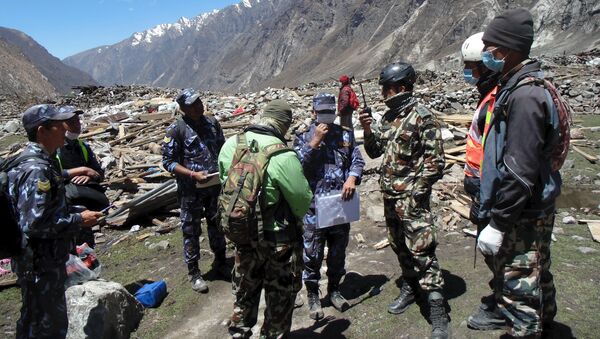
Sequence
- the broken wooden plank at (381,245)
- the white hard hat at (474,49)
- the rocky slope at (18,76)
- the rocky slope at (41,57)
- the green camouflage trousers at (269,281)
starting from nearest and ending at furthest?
the green camouflage trousers at (269,281) < the white hard hat at (474,49) < the broken wooden plank at (381,245) < the rocky slope at (18,76) < the rocky slope at (41,57)

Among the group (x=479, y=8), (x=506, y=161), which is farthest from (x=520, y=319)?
(x=479, y=8)

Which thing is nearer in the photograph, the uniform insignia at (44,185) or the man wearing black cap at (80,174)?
the uniform insignia at (44,185)

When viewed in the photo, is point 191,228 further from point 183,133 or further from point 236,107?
point 236,107

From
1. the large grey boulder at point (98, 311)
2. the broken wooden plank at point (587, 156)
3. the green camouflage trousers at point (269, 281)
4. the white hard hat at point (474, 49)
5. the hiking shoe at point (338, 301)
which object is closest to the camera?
the green camouflage trousers at point (269, 281)

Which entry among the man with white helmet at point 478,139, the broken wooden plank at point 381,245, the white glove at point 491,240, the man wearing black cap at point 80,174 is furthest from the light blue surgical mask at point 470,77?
the man wearing black cap at point 80,174

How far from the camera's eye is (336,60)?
4208 inches

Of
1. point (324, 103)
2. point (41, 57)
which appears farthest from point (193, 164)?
point (41, 57)

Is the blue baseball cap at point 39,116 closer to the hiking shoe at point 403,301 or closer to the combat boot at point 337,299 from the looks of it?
the combat boot at point 337,299

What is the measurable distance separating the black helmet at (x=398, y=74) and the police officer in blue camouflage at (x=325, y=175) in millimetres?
578

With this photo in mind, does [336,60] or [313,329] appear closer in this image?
[313,329]

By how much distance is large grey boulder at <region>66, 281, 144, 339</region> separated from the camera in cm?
397

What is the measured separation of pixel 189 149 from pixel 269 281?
7.60 feet

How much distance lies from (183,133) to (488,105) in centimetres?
334

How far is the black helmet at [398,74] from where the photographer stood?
3855mm
